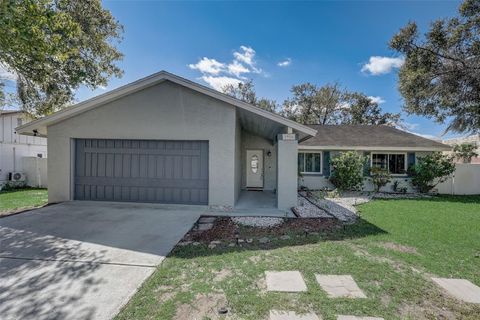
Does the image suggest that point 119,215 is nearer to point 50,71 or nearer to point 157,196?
point 157,196

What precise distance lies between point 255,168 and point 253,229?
7482mm

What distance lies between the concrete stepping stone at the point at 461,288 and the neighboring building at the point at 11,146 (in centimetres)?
1862

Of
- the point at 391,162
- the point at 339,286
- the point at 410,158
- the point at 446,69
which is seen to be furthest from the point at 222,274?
the point at 446,69

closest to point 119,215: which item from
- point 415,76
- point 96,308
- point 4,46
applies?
point 96,308

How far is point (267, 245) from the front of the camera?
193 inches

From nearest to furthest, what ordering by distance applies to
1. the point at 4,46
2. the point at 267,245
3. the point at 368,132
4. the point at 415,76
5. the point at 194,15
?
the point at 267,245 → the point at 4,46 → the point at 194,15 → the point at 415,76 → the point at 368,132

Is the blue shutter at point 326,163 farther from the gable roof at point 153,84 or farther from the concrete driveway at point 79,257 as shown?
the concrete driveway at point 79,257

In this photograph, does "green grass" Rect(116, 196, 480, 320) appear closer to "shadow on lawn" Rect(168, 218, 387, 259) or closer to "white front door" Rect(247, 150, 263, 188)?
"shadow on lawn" Rect(168, 218, 387, 259)

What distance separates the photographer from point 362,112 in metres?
29.6

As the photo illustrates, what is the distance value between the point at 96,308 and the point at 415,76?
15001 millimetres

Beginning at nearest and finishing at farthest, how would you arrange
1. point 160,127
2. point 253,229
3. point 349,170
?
point 253,229 → point 160,127 → point 349,170

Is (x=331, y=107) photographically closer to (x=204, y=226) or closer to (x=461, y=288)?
(x=204, y=226)

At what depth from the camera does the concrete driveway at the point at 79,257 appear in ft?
9.43

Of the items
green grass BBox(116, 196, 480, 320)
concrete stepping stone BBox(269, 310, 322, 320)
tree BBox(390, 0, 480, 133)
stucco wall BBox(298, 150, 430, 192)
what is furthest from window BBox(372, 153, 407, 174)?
concrete stepping stone BBox(269, 310, 322, 320)
